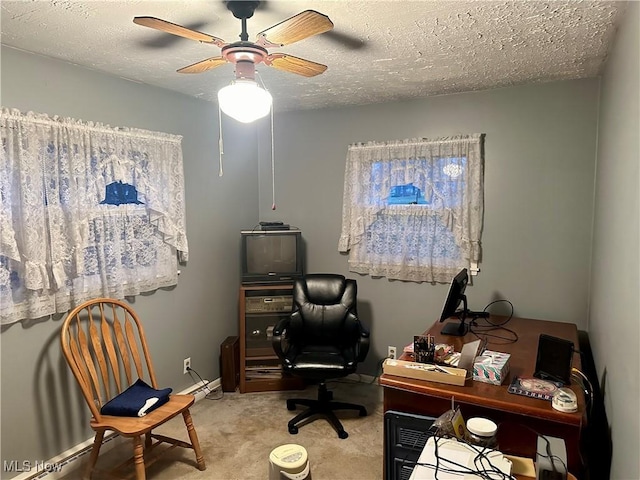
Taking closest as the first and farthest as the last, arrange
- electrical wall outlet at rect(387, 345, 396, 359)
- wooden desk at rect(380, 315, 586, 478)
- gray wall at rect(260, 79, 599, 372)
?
wooden desk at rect(380, 315, 586, 478) < gray wall at rect(260, 79, 599, 372) < electrical wall outlet at rect(387, 345, 396, 359)

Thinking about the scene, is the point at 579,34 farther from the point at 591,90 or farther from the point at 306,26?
the point at 306,26

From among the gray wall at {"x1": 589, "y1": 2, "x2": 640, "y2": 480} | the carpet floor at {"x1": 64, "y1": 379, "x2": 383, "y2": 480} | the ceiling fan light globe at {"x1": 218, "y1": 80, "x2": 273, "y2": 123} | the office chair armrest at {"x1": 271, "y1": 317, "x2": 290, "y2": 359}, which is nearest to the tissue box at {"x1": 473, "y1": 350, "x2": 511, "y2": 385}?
the gray wall at {"x1": 589, "y1": 2, "x2": 640, "y2": 480}

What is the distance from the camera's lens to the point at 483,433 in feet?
5.46

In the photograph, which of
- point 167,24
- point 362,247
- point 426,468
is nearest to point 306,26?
point 167,24

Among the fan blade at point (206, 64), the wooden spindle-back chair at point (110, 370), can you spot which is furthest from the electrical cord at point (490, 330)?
the fan blade at point (206, 64)

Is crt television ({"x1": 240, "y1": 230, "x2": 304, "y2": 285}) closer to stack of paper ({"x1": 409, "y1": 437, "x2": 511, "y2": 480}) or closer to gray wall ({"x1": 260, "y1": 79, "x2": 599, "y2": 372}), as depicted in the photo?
gray wall ({"x1": 260, "y1": 79, "x2": 599, "y2": 372})

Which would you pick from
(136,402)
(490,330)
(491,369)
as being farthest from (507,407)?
(136,402)

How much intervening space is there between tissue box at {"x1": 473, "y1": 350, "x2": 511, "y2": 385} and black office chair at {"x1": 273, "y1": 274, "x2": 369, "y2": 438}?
1082mm

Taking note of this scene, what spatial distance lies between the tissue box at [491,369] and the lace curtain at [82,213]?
2.20 m

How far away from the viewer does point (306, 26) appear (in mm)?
1604

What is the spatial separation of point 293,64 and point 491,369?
5.52 ft

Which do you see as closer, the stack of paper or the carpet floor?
the stack of paper

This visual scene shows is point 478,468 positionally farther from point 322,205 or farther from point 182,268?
point 322,205

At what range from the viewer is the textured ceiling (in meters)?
1.84
